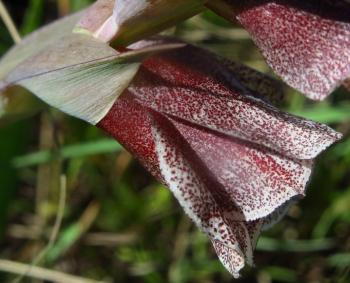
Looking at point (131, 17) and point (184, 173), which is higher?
point (131, 17)

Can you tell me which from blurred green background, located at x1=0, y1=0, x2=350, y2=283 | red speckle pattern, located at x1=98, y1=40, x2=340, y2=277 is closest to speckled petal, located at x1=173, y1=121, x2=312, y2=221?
red speckle pattern, located at x1=98, y1=40, x2=340, y2=277

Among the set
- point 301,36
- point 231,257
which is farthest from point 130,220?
point 301,36

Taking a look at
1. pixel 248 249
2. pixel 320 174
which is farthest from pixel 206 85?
pixel 320 174

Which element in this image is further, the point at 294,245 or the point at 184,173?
the point at 294,245

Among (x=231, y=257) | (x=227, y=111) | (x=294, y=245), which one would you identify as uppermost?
(x=227, y=111)

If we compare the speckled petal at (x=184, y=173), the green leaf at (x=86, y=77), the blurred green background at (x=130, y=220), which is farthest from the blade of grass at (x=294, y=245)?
the green leaf at (x=86, y=77)

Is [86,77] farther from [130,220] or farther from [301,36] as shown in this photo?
[130,220]
